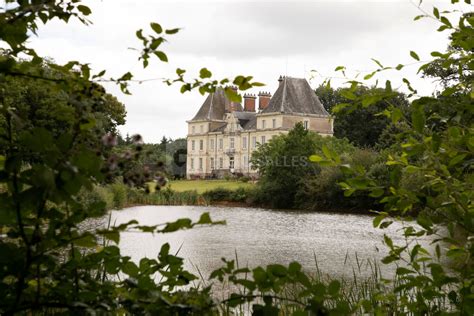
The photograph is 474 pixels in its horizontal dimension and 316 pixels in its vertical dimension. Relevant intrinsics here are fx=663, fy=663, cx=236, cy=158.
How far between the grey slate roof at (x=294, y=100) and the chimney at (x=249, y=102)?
6276 millimetres

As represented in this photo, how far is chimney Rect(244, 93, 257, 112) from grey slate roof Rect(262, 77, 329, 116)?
6276mm

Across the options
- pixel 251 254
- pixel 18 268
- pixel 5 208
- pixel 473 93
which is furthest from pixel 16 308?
pixel 251 254

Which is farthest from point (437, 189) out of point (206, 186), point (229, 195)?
point (206, 186)

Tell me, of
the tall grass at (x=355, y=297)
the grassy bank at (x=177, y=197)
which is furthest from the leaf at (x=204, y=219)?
the grassy bank at (x=177, y=197)

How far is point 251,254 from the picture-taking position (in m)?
9.75

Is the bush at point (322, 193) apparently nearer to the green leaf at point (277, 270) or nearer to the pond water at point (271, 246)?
the pond water at point (271, 246)

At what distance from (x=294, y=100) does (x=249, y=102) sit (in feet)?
27.1

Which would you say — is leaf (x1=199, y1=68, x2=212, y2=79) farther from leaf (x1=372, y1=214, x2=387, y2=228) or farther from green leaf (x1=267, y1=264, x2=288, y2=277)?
leaf (x1=372, y1=214, x2=387, y2=228)

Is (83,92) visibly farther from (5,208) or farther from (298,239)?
(298,239)

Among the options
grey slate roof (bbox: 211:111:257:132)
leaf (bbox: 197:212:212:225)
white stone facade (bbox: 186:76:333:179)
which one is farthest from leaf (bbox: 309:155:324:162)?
grey slate roof (bbox: 211:111:257:132)

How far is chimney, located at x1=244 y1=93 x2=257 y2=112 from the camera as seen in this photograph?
55.1 metres

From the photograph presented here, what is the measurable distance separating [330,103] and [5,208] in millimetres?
57627

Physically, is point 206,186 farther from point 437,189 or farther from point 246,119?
point 437,189

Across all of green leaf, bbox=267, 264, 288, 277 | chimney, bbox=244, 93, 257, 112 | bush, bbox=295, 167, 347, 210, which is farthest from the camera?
chimney, bbox=244, 93, 257, 112
